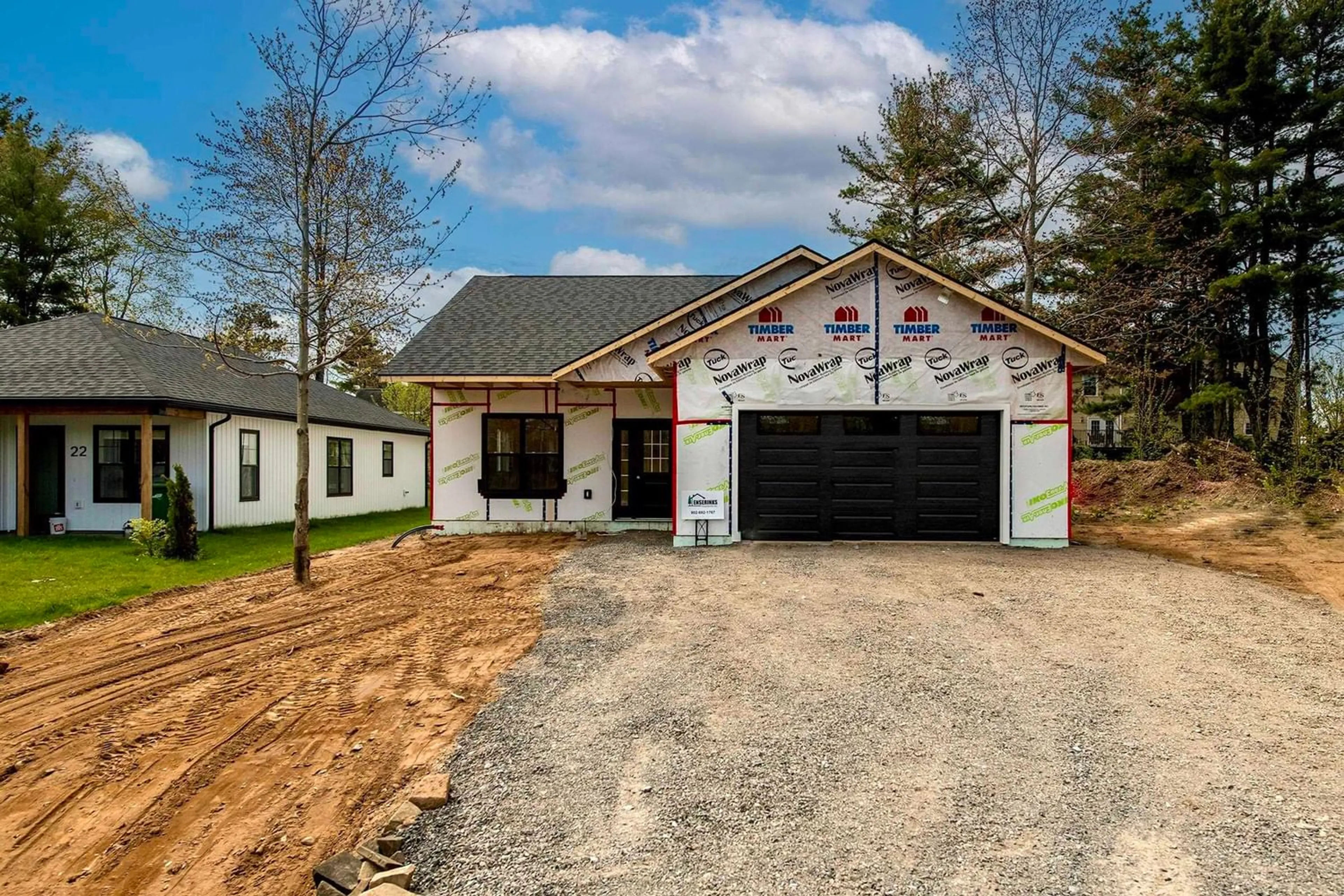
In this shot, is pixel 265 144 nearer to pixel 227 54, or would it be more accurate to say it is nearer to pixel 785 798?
pixel 227 54

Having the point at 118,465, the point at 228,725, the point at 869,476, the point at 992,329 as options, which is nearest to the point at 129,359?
the point at 118,465

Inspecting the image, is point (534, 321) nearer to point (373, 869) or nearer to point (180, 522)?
point (180, 522)

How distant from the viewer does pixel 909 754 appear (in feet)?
13.4

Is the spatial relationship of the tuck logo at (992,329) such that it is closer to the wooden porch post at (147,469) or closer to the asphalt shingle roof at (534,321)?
the asphalt shingle roof at (534,321)

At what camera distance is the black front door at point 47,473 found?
1416 centimetres

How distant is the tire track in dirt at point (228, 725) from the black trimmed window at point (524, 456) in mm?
5436

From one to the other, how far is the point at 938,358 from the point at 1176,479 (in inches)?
353

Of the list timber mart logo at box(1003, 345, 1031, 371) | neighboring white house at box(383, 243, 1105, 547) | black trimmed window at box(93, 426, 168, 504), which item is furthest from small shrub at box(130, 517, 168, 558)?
timber mart logo at box(1003, 345, 1031, 371)

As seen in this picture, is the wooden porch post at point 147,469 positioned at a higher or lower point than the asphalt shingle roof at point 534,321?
lower

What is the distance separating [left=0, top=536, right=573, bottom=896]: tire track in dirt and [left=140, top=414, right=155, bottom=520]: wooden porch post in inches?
Result: 234

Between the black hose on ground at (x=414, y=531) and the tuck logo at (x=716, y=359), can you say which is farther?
the black hose on ground at (x=414, y=531)

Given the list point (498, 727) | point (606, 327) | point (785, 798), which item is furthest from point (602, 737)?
point (606, 327)

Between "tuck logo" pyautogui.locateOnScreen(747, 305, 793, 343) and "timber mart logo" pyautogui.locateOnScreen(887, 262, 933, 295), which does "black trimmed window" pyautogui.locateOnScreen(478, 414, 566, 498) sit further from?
"timber mart logo" pyautogui.locateOnScreen(887, 262, 933, 295)

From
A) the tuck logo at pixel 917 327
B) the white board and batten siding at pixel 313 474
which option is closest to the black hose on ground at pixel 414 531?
the white board and batten siding at pixel 313 474
